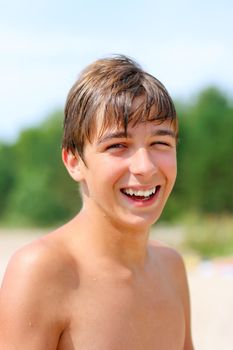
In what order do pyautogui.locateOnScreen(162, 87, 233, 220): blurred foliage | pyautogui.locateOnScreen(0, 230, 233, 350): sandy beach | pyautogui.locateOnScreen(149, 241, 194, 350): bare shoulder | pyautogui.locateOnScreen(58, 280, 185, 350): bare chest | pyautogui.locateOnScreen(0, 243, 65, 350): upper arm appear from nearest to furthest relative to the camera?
1. pyautogui.locateOnScreen(0, 243, 65, 350): upper arm
2. pyautogui.locateOnScreen(58, 280, 185, 350): bare chest
3. pyautogui.locateOnScreen(149, 241, 194, 350): bare shoulder
4. pyautogui.locateOnScreen(0, 230, 233, 350): sandy beach
5. pyautogui.locateOnScreen(162, 87, 233, 220): blurred foliage

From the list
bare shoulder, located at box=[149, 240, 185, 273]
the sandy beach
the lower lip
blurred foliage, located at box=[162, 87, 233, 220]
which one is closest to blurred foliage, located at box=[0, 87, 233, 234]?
blurred foliage, located at box=[162, 87, 233, 220]

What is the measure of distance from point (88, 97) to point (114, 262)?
0.56 m

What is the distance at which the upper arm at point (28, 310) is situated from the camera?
2.13 m

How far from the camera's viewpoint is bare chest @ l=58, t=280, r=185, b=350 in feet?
7.34

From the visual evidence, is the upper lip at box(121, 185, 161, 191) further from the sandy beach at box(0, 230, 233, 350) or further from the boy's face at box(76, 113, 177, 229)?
the sandy beach at box(0, 230, 233, 350)

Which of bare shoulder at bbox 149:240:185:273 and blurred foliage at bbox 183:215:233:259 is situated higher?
bare shoulder at bbox 149:240:185:273

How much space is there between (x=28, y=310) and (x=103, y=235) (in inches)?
15.4

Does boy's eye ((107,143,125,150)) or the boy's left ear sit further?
the boy's left ear

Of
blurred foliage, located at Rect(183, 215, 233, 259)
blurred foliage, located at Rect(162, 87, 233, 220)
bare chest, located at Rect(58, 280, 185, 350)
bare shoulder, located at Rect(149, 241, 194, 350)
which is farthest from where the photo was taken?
blurred foliage, located at Rect(162, 87, 233, 220)

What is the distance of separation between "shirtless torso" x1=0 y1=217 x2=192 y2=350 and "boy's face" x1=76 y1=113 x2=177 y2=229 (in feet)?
0.62

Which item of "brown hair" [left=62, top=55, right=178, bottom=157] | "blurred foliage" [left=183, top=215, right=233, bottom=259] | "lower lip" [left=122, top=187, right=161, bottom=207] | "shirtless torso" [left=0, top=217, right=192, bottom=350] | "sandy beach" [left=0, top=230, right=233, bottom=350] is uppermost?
"brown hair" [left=62, top=55, right=178, bottom=157]

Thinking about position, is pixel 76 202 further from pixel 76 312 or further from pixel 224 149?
pixel 76 312

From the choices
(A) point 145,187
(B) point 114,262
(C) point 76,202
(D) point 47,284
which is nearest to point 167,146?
(A) point 145,187

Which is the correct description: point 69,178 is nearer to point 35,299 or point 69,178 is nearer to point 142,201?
point 142,201
